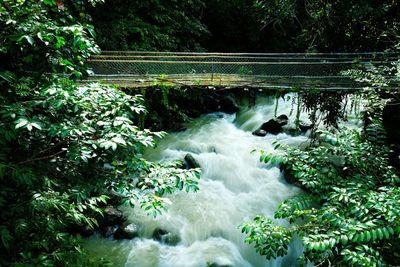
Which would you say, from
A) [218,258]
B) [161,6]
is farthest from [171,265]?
[161,6]

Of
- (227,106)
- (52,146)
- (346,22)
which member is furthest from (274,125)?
(52,146)

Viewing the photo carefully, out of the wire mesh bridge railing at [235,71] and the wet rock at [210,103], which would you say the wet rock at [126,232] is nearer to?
the wire mesh bridge railing at [235,71]

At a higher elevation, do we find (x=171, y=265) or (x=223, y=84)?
(x=223, y=84)

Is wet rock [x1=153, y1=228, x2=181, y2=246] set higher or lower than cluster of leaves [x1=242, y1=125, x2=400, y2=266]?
lower

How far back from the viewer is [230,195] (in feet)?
23.4

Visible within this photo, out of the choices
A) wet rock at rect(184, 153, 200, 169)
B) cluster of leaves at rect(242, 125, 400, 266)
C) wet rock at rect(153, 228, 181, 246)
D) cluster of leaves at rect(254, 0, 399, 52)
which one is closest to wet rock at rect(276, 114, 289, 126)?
cluster of leaves at rect(254, 0, 399, 52)

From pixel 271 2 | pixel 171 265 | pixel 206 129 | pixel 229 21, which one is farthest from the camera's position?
pixel 229 21

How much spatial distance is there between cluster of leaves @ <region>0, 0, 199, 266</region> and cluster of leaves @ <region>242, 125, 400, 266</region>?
103 cm

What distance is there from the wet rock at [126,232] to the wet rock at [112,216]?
16 centimetres

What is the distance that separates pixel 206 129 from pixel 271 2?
391cm

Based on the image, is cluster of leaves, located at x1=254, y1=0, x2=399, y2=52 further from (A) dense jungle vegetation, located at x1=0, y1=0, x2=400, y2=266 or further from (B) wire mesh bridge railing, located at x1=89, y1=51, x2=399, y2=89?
(A) dense jungle vegetation, located at x1=0, y1=0, x2=400, y2=266

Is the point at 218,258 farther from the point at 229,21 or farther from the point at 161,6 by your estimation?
the point at 229,21

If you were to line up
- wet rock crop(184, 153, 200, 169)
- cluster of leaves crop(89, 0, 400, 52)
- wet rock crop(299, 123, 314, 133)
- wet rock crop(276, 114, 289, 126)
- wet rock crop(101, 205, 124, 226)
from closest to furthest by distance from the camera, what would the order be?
wet rock crop(101, 205, 124, 226) < wet rock crop(184, 153, 200, 169) < cluster of leaves crop(89, 0, 400, 52) < wet rock crop(299, 123, 314, 133) < wet rock crop(276, 114, 289, 126)

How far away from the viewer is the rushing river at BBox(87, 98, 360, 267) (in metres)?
5.52
